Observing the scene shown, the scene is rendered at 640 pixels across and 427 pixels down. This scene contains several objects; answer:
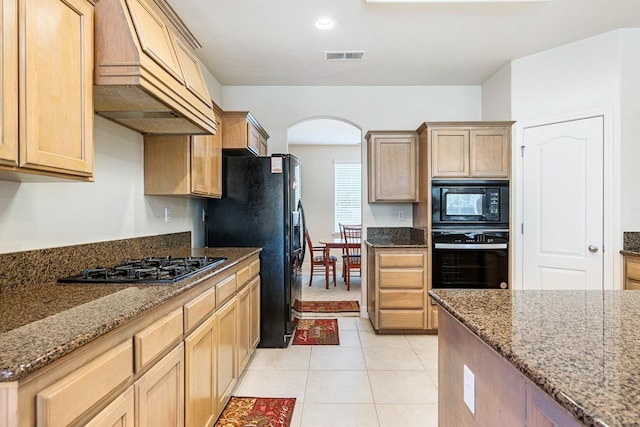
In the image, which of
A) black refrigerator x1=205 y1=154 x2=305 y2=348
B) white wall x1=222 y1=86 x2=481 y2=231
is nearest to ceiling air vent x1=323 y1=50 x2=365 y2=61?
white wall x1=222 y1=86 x2=481 y2=231

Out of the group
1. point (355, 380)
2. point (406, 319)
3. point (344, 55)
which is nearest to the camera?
point (355, 380)

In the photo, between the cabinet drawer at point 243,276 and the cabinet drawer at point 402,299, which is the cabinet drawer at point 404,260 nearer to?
the cabinet drawer at point 402,299

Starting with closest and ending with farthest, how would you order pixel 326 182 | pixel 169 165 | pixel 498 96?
pixel 169 165 → pixel 498 96 → pixel 326 182

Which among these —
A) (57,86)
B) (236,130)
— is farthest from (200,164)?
(57,86)

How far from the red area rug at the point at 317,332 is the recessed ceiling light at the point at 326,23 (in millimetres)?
2710

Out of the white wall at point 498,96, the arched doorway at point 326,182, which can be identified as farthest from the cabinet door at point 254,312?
the arched doorway at point 326,182

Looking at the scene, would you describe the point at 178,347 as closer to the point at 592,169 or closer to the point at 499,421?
the point at 499,421

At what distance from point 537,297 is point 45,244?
2059mm

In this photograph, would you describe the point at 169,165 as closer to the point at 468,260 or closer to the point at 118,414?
the point at 118,414

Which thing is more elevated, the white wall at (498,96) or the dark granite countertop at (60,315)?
the white wall at (498,96)

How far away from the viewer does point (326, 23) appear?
9.19 feet

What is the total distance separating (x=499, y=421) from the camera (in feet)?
3.04

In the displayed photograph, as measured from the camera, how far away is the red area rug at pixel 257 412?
6.83 ft

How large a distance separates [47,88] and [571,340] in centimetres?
170
